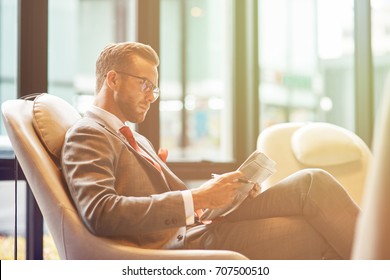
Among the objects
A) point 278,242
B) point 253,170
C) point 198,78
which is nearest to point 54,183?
point 253,170

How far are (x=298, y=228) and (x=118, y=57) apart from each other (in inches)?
30.7

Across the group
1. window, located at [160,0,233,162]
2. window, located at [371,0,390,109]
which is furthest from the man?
window, located at [371,0,390,109]

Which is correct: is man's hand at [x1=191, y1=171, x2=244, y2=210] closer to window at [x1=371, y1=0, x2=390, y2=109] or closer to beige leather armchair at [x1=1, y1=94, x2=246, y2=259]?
beige leather armchair at [x1=1, y1=94, x2=246, y2=259]

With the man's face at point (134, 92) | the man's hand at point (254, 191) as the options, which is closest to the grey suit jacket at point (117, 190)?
the man's face at point (134, 92)

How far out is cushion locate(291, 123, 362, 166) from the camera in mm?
2395

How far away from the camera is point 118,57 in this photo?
5.45ft

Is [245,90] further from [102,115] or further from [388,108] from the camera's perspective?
[388,108]

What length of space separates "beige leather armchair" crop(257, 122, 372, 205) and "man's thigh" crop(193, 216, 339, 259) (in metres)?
0.77

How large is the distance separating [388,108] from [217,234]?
95 centimetres

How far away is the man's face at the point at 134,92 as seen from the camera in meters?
1.66

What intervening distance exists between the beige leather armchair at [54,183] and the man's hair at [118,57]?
184 millimetres

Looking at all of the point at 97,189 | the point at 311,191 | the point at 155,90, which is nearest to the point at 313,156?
the point at 311,191

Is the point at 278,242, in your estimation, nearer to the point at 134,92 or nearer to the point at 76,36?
the point at 134,92

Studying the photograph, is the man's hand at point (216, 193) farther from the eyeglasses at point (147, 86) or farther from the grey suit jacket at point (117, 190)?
the eyeglasses at point (147, 86)
